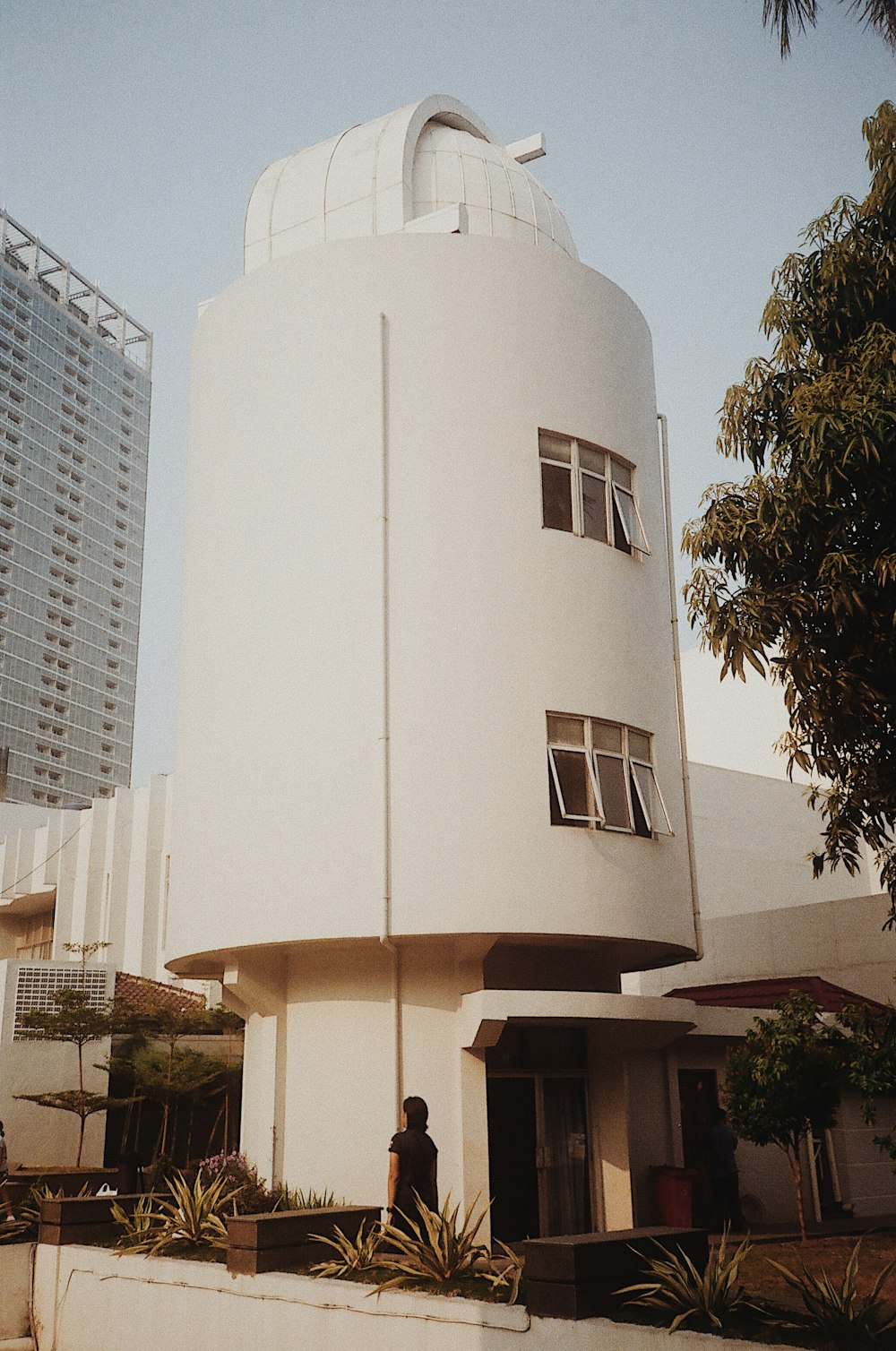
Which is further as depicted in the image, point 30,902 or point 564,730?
point 30,902

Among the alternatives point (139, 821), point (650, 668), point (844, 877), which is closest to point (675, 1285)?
point (650, 668)

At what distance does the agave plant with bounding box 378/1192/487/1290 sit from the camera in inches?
420

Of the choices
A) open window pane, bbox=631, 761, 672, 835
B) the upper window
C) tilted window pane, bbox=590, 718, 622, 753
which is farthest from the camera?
the upper window

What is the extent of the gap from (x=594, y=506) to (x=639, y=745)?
3.30 m

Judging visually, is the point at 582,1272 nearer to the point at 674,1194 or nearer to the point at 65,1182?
the point at 674,1194

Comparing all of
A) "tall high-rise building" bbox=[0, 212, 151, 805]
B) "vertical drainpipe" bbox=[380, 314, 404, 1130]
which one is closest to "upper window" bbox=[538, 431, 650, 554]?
"vertical drainpipe" bbox=[380, 314, 404, 1130]

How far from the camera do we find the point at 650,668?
17625 mm

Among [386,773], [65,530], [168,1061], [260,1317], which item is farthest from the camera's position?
[65,530]

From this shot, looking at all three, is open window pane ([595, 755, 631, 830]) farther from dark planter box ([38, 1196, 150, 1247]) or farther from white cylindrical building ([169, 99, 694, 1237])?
dark planter box ([38, 1196, 150, 1247])

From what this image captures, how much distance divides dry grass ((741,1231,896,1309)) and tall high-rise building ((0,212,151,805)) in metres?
106

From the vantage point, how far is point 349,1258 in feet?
37.3

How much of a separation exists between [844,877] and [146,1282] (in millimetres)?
24566

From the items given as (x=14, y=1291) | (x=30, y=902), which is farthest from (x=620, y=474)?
(x=30, y=902)

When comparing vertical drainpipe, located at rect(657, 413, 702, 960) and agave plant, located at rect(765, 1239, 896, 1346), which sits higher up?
vertical drainpipe, located at rect(657, 413, 702, 960)
